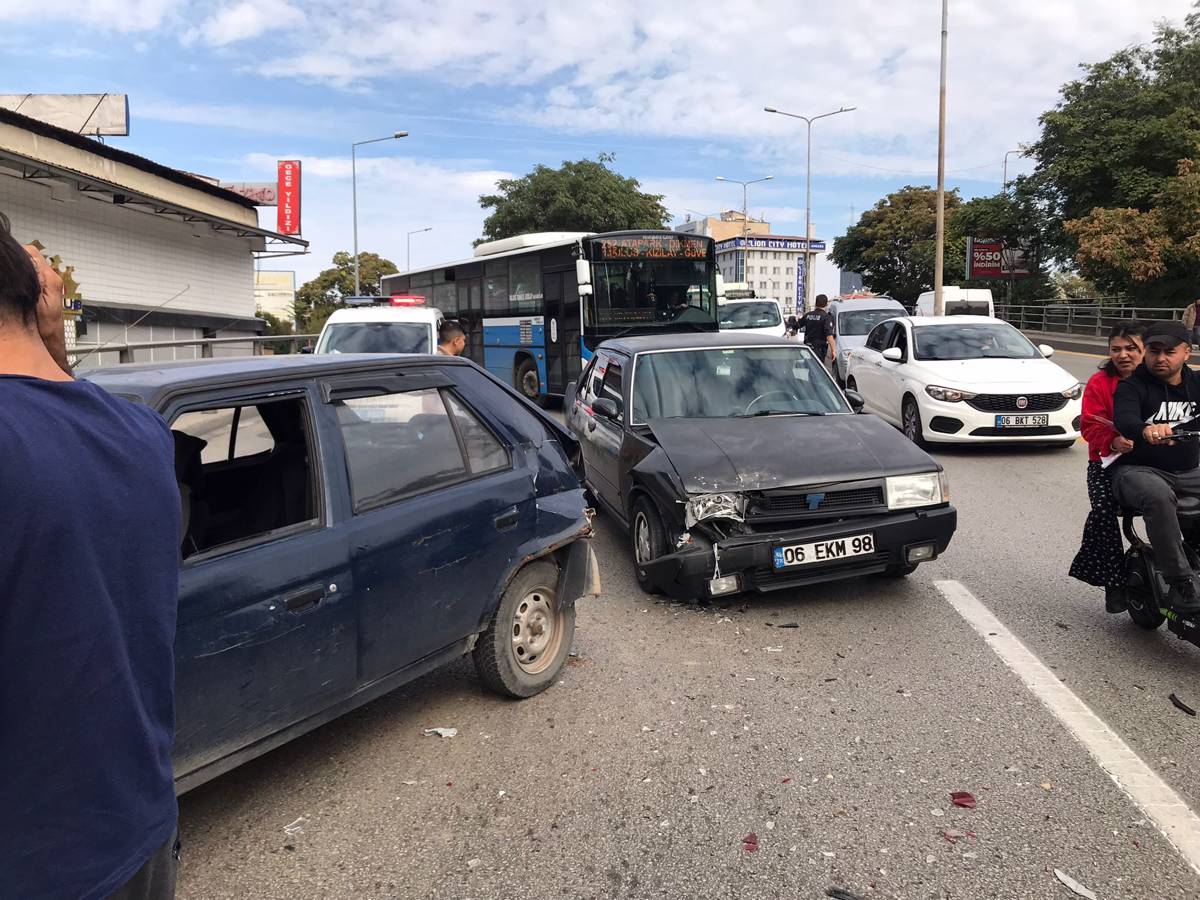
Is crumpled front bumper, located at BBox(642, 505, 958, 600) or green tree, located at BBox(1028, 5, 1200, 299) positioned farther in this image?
green tree, located at BBox(1028, 5, 1200, 299)

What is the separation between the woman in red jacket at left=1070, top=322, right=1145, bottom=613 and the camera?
466 centimetres

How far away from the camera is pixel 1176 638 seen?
484 cm

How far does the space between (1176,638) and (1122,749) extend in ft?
5.16

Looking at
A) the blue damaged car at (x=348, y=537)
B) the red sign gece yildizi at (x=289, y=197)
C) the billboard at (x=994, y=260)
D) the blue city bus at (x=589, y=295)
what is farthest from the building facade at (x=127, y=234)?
the billboard at (x=994, y=260)

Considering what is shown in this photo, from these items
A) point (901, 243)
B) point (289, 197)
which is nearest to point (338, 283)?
point (289, 197)

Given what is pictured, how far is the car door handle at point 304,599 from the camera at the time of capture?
299cm

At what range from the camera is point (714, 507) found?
511cm

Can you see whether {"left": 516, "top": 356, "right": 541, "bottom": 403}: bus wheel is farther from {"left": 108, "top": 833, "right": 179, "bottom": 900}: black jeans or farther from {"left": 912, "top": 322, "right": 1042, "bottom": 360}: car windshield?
{"left": 108, "top": 833, "right": 179, "bottom": 900}: black jeans

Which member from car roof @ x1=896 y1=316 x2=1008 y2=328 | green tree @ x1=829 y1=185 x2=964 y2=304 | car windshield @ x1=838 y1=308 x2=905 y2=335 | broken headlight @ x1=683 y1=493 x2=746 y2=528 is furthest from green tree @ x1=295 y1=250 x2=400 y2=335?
broken headlight @ x1=683 y1=493 x2=746 y2=528

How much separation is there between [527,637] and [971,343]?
375 inches

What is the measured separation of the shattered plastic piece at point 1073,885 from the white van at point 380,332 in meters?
10.8

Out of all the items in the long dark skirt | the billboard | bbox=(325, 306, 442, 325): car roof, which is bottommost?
the long dark skirt

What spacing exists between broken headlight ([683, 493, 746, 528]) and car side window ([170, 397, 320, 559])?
2259 millimetres

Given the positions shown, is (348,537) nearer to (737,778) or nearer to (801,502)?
(737,778)
